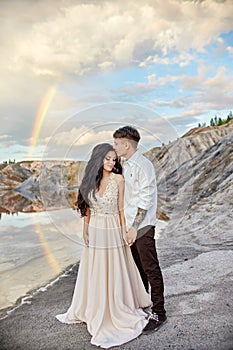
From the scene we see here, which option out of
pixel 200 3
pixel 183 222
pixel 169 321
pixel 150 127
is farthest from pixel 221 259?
pixel 200 3

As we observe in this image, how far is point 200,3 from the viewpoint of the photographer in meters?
7.47

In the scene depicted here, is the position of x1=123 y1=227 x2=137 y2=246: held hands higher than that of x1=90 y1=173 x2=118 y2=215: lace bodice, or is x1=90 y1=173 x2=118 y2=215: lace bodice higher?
x1=90 y1=173 x2=118 y2=215: lace bodice

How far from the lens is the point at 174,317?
2.90m

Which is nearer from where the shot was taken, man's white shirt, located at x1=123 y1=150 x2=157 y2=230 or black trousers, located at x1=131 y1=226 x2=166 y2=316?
man's white shirt, located at x1=123 y1=150 x2=157 y2=230

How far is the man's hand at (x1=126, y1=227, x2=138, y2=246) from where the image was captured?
8.27 ft

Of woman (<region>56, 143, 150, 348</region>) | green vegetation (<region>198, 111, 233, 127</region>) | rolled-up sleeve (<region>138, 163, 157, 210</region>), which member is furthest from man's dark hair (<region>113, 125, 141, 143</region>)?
green vegetation (<region>198, 111, 233, 127</region>)

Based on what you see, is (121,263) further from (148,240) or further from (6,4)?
(6,4)

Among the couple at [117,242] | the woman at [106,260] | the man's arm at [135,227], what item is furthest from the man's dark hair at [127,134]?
the man's arm at [135,227]

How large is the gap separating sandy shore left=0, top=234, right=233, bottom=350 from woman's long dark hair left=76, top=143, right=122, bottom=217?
867 mm

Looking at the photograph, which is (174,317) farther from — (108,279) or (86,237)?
(86,237)

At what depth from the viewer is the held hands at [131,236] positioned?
252cm

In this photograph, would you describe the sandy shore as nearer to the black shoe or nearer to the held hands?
the black shoe

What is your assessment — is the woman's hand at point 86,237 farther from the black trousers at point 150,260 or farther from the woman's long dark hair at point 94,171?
the black trousers at point 150,260

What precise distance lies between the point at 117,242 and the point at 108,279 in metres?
0.23
